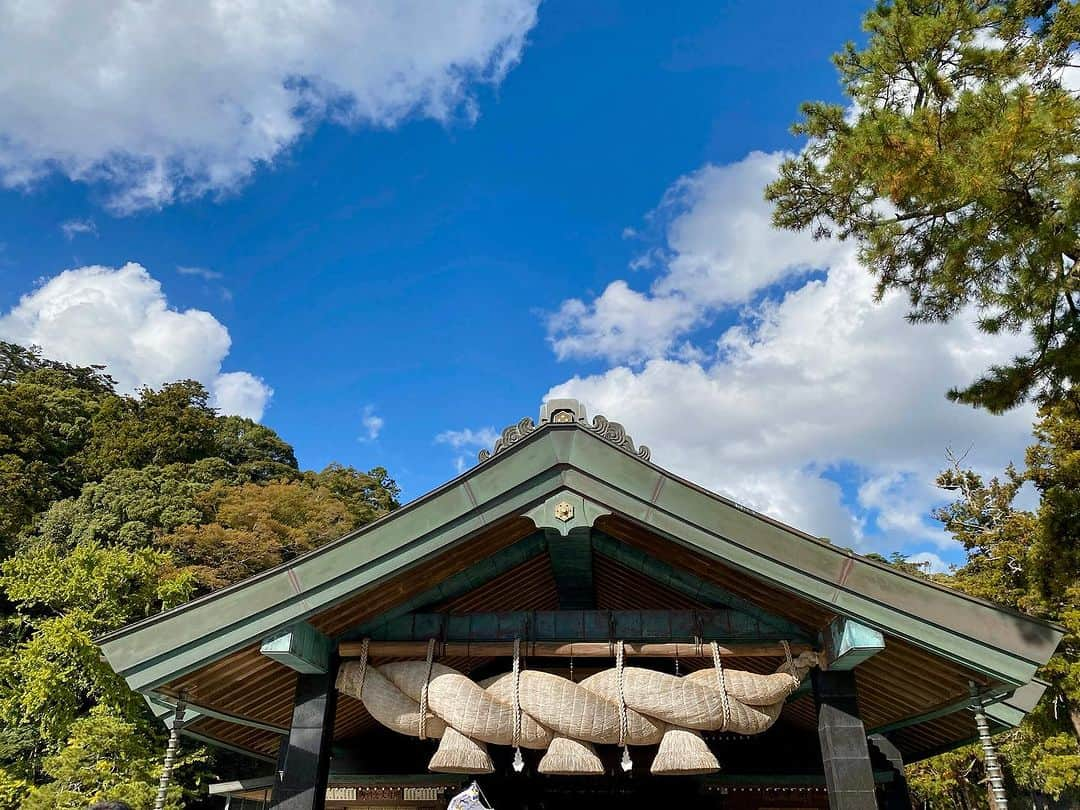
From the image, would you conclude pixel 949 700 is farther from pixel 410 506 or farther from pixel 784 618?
pixel 410 506

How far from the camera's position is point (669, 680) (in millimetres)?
5098

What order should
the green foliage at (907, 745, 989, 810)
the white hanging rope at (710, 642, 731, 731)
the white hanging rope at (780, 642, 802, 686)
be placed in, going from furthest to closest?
the green foliage at (907, 745, 989, 810) → the white hanging rope at (780, 642, 802, 686) → the white hanging rope at (710, 642, 731, 731)

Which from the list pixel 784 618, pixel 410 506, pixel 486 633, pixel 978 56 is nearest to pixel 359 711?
pixel 486 633

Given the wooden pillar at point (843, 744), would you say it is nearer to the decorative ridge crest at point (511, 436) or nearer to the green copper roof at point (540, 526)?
the green copper roof at point (540, 526)

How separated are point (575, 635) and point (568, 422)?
1.83 meters

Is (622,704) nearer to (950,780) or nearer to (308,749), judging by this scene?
(308,749)

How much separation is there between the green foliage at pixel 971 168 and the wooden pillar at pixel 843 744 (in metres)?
4.31

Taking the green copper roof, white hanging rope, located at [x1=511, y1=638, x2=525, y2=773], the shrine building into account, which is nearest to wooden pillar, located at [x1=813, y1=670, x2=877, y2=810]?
the shrine building

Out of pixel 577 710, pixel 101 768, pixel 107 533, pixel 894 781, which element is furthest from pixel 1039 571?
pixel 107 533

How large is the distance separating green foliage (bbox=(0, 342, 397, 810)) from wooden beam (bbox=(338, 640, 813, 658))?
2.42 meters

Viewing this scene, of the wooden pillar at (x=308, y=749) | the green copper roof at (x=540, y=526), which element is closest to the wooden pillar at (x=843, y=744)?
the green copper roof at (x=540, y=526)

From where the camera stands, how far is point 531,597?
7246 mm

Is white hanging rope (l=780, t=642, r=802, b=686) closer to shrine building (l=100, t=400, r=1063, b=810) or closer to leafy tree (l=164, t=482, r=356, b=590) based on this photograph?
shrine building (l=100, t=400, r=1063, b=810)

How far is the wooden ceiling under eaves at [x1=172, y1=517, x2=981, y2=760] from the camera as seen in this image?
520 centimetres
